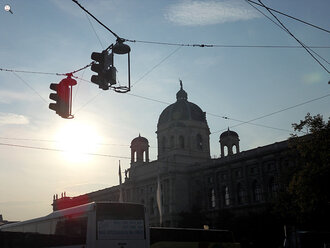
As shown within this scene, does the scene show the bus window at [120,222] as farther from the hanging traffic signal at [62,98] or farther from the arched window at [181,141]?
the arched window at [181,141]

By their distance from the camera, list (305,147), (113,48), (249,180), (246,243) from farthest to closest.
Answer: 1. (249,180)
2. (246,243)
3. (305,147)
4. (113,48)

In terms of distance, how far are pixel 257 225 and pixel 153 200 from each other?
98.6 ft

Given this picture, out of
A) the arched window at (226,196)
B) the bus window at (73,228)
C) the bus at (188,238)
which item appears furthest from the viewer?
the arched window at (226,196)

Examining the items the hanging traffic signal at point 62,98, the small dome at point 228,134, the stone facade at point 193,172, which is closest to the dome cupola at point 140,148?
the stone facade at point 193,172

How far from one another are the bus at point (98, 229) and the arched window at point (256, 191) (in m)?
47.4

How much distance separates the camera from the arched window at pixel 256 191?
6129 cm

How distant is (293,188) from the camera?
28328mm

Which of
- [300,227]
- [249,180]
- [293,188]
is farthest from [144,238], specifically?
[249,180]

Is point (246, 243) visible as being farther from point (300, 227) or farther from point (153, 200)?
point (153, 200)

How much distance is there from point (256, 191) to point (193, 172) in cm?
1394

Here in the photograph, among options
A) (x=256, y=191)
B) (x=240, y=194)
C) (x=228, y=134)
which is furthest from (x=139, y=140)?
(x=256, y=191)

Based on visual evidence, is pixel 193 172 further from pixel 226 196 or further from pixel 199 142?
pixel 226 196

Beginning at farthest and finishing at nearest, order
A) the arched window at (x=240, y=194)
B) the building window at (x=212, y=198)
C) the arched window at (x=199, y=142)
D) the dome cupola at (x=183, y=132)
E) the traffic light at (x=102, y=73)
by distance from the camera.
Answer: the arched window at (x=199, y=142)
the dome cupola at (x=183, y=132)
the building window at (x=212, y=198)
the arched window at (x=240, y=194)
the traffic light at (x=102, y=73)

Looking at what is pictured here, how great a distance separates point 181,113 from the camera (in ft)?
250
